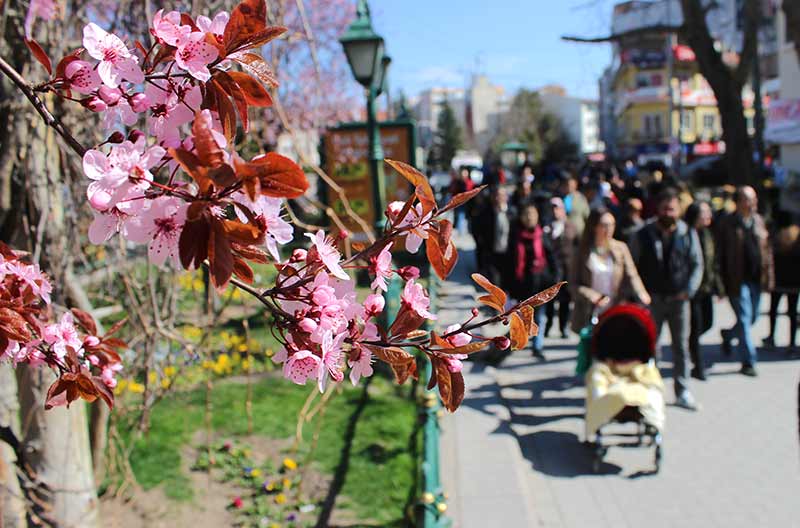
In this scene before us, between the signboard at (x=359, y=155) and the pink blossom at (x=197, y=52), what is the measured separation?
10.2m

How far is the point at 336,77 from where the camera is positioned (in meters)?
18.2

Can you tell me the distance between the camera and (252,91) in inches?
52.7

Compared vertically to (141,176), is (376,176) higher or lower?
higher

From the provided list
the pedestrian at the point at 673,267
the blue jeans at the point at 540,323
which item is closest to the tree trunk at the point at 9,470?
the pedestrian at the point at 673,267

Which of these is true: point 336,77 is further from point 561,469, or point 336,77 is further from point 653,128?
point 653,128

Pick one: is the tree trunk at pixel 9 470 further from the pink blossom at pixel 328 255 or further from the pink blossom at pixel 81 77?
the pink blossom at pixel 328 255

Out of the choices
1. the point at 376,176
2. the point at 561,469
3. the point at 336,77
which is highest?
the point at 336,77

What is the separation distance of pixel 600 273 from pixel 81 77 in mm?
6068

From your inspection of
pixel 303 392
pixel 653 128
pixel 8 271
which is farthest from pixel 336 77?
pixel 653 128

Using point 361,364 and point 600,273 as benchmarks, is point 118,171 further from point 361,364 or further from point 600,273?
point 600,273

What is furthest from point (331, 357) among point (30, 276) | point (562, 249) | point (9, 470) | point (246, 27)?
point (562, 249)

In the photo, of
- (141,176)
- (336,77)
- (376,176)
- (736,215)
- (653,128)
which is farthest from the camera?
(653,128)

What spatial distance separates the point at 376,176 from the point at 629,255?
242cm

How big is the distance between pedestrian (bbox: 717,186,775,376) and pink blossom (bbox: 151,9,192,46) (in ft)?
24.8
